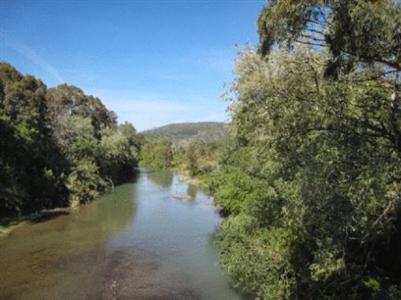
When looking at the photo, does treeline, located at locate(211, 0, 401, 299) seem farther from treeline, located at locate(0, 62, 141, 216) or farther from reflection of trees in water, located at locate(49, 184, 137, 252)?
treeline, located at locate(0, 62, 141, 216)

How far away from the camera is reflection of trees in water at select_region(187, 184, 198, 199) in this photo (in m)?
44.7

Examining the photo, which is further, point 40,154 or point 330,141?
point 40,154

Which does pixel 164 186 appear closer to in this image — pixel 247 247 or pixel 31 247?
pixel 31 247

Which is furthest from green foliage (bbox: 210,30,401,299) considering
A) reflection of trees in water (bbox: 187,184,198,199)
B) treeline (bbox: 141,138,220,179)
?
treeline (bbox: 141,138,220,179)

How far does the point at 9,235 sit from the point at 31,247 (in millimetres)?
3283

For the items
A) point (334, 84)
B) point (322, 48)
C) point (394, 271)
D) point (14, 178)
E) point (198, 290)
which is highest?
point (322, 48)

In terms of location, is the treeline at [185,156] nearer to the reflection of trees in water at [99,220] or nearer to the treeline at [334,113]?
the reflection of trees in water at [99,220]

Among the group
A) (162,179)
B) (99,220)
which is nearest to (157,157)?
(162,179)

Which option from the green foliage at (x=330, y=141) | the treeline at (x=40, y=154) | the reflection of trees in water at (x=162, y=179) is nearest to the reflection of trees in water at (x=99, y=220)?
the treeline at (x=40, y=154)

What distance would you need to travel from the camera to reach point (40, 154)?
33.1m

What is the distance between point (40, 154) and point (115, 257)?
16.8 m

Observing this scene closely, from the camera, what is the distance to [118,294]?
1547 cm

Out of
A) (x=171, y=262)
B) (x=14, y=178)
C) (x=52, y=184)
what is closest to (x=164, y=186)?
(x=52, y=184)

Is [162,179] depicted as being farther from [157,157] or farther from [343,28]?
[343,28]
